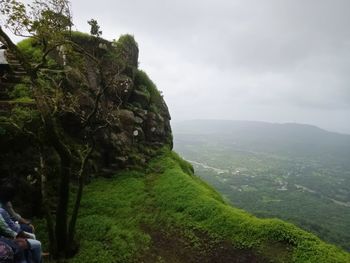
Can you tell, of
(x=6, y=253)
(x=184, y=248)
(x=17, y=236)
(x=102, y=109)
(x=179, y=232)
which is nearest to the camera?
(x=6, y=253)

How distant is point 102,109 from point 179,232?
39.4 feet

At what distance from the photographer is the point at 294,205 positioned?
157m

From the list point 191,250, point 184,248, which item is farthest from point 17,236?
point 191,250

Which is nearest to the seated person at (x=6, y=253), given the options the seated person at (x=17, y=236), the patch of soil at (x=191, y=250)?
the seated person at (x=17, y=236)

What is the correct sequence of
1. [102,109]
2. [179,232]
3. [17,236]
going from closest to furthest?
[17,236] < [179,232] < [102,109]

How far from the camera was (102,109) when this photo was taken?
23641mm

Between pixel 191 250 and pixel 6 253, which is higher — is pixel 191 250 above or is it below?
below

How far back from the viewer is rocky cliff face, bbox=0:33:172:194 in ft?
54.5

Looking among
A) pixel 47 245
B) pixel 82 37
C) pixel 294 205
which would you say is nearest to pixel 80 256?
pixel 47 245

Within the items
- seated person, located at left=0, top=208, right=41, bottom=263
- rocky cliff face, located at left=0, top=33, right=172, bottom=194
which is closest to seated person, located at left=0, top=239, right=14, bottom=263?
seated person, located at left=0, top=208, right=41, bottom=263

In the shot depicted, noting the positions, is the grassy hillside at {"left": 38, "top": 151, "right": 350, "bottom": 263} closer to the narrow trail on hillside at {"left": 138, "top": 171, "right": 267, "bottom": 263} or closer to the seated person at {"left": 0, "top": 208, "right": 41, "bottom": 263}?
the narrow trail on hillside at {"left": 138, "top": 171, "right": 267, "bottom": 263}

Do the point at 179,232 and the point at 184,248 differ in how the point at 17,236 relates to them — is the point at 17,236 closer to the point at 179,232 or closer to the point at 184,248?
the point at 184,248

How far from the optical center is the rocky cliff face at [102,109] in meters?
16.6

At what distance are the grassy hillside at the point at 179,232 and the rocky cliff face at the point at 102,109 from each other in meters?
3.98
